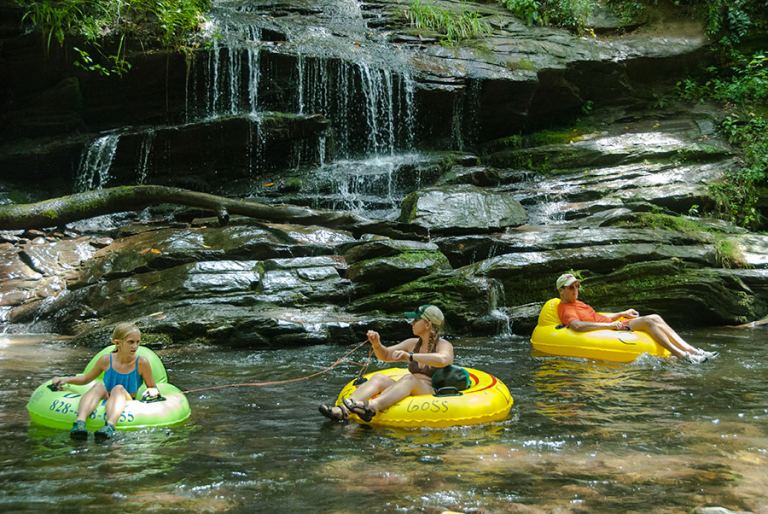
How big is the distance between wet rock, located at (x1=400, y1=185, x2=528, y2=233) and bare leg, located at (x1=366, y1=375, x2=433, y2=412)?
5906 millimetres

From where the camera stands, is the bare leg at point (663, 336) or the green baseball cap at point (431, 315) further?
the bare leg at point (663, 336)

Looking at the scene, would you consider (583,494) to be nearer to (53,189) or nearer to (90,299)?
(90,299)

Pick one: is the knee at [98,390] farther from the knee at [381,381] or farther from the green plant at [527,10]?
the green plant at [527,10]

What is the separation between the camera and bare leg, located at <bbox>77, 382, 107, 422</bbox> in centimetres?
453

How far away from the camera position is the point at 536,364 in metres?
7.22

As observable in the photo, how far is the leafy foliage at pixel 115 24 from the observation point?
11844mm

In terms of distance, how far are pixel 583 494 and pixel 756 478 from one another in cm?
98

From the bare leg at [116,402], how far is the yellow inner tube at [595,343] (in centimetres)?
479

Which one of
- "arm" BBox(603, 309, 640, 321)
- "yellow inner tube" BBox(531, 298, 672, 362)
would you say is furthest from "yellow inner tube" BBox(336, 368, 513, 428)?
"arm" BBox(603, 309, 640, 321)

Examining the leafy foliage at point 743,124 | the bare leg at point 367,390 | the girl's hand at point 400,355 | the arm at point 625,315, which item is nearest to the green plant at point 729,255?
the leafy foliage at point 743,124

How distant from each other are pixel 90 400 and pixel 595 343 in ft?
16.9

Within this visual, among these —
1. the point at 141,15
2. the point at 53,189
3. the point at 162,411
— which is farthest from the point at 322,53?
the point at 162,411

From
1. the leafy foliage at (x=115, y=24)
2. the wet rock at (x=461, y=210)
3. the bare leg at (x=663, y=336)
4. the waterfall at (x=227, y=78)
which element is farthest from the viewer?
the waterfall at (x=227, y=78)

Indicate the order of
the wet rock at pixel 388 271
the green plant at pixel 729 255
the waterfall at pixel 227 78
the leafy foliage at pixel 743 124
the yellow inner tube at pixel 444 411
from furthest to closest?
the waterfall at pixel 227 78, the leafy foliage at pixel 743 124, the green plant at pixel 729 255, the wet rock at pixel 388 271, the yellow inner tube at pixel 444 411
